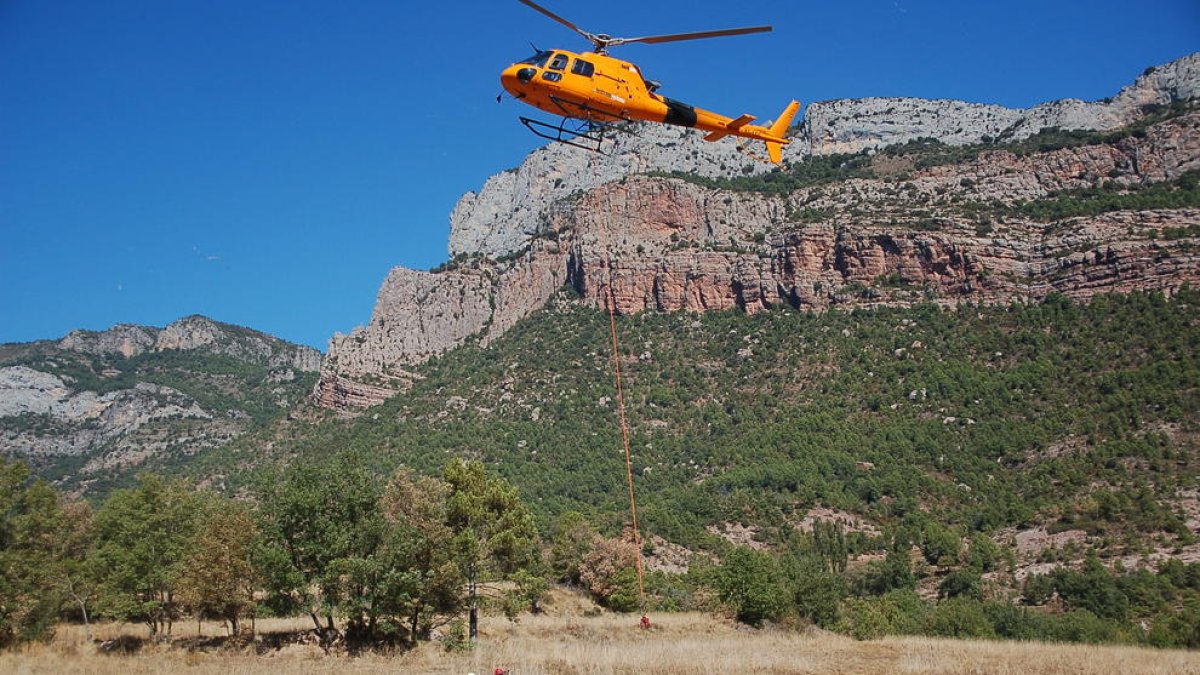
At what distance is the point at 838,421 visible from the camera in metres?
84.8

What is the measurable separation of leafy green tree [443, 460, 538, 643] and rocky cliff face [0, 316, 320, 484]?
115036mm

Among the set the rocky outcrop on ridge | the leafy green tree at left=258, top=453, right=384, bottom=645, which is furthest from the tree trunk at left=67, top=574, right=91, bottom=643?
the rocky outcrop on ridge

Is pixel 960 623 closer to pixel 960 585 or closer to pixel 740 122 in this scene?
pixel 960 585

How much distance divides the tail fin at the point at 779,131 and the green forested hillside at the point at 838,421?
137 feet

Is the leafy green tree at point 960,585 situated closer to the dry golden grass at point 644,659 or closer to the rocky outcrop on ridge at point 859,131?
the dry golden grass at point 644,659

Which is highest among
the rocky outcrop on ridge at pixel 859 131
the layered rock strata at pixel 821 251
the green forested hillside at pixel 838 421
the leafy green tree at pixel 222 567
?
the rocky outcrop on ridge at pixel 859 131

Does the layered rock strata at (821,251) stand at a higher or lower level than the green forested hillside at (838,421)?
higher

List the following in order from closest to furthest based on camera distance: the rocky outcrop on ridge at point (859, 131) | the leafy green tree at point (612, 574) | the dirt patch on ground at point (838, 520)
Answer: the leafy green tree at point (612, 574) → the dirt patch on ground at point (838, 520) → the rocky outcrop on ridge at point (859, 131)

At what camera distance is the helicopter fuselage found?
2139 cm

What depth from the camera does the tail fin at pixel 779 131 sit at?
28.4m

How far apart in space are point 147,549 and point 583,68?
20.2m

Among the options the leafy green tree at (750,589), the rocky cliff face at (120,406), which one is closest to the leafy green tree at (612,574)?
the leafy green tree at (750,589)

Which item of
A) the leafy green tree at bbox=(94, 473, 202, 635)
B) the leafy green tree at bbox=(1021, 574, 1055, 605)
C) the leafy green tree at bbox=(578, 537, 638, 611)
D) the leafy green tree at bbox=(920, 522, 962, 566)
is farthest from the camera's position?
the leafy green tree at bbox=(920, 522, 962, 566)

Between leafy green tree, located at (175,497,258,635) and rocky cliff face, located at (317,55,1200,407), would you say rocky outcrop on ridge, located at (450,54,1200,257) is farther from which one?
leafy green tree, located at (175,497,258,635)
